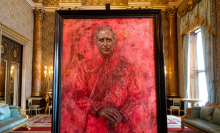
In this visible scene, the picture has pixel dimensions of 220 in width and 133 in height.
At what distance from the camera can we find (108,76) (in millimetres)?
1818

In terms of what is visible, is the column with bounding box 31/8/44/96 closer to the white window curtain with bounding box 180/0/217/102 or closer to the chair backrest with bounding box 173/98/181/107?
the chair backrest with bounding box 173/98/181/107

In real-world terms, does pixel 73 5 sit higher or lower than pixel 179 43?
higher

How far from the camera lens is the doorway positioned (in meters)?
6.26

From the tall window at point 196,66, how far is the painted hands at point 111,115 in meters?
6.09

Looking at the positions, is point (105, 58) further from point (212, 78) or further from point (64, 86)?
point (212, 78)

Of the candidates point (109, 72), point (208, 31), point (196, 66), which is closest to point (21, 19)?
point (109, 72)

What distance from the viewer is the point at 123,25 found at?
1856 millimetres

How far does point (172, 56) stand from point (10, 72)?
792cm

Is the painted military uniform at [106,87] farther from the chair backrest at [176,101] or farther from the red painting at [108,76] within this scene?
the chair backrest at [176,101]

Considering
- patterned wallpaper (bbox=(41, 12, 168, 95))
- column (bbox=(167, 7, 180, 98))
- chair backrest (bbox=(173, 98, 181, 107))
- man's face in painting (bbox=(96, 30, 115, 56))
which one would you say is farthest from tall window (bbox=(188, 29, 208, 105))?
man's face in painting (bbox=(96, 30, 115, 56))

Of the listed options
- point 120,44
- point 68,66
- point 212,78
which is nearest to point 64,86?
point 68,66

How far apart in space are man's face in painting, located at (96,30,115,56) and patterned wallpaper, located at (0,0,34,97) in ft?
19.4

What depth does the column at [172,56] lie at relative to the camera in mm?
8250

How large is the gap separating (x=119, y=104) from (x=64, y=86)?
2.20 feet
